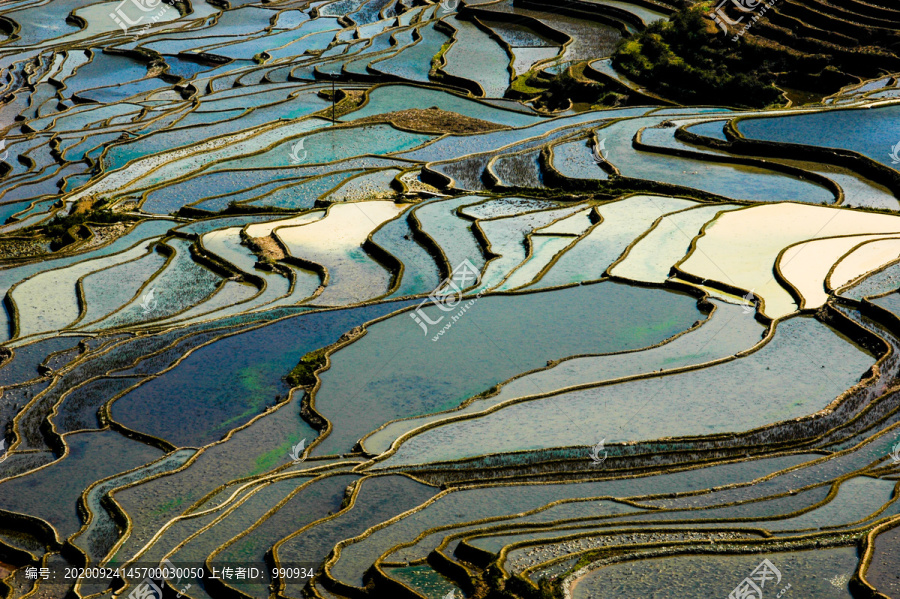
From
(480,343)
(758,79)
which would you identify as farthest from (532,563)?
(758,79)

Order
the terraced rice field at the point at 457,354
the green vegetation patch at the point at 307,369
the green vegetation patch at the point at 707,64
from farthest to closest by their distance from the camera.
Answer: the green vegetation patch at the point at 707,64
the green vegetation patch at the point at 307,369
the terraced rice field at the point at 457,354

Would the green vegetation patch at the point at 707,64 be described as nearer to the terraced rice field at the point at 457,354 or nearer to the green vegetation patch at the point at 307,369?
the terraced rice field at the point at 457,354

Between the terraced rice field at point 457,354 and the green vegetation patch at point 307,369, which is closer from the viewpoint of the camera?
the terraced rice field at point 457,354

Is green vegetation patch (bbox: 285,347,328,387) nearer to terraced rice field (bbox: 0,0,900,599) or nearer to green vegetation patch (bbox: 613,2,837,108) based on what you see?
terraced rice field (bbox: 0,0,900,599)

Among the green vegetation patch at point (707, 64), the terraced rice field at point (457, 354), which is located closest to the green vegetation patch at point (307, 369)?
the terraced rice field at point (457, 354)

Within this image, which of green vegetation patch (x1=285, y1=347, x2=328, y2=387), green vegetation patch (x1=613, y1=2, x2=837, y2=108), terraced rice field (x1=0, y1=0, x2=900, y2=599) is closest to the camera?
terraced rice field (x1=0, y1=0, x2=900, y2=599)

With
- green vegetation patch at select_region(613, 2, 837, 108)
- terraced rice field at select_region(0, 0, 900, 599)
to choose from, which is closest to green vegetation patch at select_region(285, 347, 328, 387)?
terraced rice field at select_region(0, 0, 900, 599)

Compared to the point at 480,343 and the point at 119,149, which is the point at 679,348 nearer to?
the point at 480,343

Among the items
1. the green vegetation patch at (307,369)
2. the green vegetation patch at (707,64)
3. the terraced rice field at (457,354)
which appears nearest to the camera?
the terraced rice field at (457,354)

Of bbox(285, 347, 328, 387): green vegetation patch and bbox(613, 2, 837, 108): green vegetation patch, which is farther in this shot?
bbox(613, 2, 837, 108): green vegetation patch
